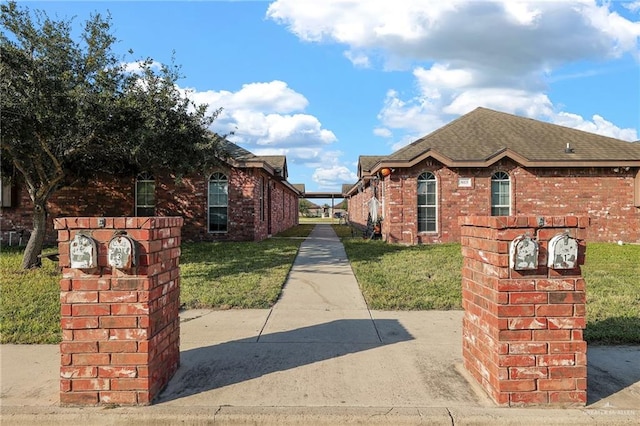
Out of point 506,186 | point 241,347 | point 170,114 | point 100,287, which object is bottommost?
point 241,347

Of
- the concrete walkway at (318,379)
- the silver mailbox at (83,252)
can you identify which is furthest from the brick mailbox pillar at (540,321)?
the silver mailbox at (83,252)

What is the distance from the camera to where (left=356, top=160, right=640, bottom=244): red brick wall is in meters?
15.8

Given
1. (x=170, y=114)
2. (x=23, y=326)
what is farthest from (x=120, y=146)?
(x=23, y=326)

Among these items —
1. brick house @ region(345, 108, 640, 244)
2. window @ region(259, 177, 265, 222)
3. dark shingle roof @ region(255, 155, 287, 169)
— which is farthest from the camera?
dark shingle roof @ region(255, 155, 287, 169)

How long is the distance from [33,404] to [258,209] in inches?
533

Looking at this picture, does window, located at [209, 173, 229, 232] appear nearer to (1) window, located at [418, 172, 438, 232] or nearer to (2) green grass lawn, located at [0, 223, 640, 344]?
(2) green grass lawn, located at [0, 223, 640, 344]

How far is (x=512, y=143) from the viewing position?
16.9 meters

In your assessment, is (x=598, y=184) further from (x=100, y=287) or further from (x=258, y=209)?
(x=100, y=287)

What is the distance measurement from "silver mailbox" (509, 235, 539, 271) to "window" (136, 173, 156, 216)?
47.9ft

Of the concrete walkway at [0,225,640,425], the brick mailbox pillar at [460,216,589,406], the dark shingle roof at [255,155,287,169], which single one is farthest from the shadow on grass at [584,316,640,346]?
the dark shingle roof at [255,155,287,169]

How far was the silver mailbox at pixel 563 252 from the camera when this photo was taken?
3158 mm

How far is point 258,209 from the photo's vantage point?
16.7 metres

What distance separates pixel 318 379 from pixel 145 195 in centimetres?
1377

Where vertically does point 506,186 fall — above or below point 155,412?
above
